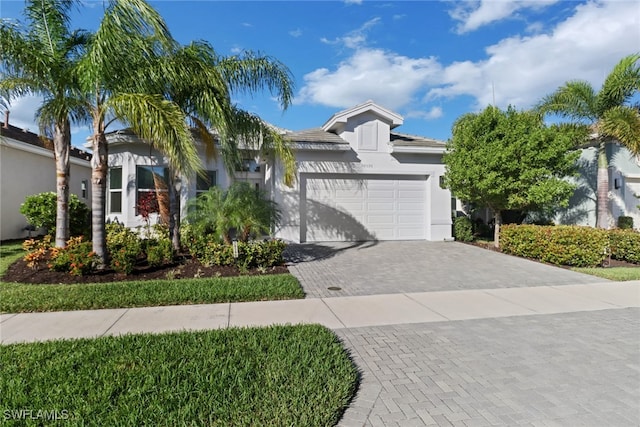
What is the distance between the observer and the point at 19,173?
14.0 meters

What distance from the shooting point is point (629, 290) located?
704 centimetres

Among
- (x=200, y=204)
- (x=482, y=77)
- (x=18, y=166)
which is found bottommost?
(x=200, y=204)

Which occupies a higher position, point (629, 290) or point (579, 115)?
point (579, 115)

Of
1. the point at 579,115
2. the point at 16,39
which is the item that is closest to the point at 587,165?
the point at 579,115

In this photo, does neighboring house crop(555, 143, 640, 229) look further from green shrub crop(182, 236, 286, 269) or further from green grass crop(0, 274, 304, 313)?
green grass crop(0, 274, 304, 313)

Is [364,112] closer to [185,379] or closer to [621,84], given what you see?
[621,84]

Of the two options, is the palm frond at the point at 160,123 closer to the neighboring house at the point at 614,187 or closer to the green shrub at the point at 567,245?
the green shrub at the point at 567,245

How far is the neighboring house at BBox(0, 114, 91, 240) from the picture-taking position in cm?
1315

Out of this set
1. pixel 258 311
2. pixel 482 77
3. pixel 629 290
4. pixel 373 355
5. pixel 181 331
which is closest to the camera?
pixel 373 355

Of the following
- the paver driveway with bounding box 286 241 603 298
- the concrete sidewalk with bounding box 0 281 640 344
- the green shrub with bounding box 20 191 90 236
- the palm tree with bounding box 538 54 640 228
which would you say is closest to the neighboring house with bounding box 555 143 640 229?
the palm tree with bounding box 538 54 640 228

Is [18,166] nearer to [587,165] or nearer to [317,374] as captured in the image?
[317,374]

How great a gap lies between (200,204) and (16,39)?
494 cm

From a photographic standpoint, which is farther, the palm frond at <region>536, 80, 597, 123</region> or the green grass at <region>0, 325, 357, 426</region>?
the palm frond at <region>536, 80, 597, 123</region>

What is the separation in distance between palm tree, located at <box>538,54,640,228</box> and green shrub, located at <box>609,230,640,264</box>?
2.41 metres
